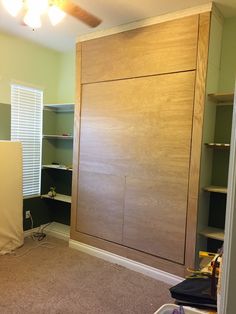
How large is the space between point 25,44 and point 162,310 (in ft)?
11.9

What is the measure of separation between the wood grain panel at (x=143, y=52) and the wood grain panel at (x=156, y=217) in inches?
46.7

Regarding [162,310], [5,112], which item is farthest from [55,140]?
[162,310]

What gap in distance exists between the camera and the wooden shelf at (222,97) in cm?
247

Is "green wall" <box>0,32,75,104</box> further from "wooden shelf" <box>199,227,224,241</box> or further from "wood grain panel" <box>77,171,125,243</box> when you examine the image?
"wooden shelf" <box>199,227,224,241</box>

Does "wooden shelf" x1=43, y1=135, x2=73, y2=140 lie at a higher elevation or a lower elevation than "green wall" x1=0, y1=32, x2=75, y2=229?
lower

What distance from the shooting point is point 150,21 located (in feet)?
9.16

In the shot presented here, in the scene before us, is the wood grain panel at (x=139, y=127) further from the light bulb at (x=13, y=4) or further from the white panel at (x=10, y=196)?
the light bulb at (x=13, y=4)

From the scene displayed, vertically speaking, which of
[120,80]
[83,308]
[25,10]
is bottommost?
[83,308]

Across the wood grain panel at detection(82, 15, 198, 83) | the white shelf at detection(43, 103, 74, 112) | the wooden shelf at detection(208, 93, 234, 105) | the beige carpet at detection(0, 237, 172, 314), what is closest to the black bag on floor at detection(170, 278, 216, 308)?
the beige carpet at detection(0, 237, 172, 314)

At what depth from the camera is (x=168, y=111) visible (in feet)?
8.98

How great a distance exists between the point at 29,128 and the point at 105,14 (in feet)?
6.35

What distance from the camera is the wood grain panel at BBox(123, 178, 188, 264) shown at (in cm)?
271

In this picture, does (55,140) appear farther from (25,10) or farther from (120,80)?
(25,10)

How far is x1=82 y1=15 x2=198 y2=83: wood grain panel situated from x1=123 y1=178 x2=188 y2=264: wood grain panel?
A: 1.19 m
